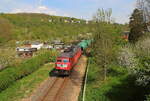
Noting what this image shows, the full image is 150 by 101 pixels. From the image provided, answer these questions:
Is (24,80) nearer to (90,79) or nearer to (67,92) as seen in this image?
(67,92)

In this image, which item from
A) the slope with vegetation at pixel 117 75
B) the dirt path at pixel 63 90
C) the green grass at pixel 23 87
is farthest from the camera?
the green grass at pixel 23 87

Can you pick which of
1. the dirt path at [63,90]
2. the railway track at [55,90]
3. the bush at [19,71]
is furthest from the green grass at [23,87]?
the railway track at [55,90]

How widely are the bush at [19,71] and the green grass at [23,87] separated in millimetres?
589

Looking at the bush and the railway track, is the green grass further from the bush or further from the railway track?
the railway track

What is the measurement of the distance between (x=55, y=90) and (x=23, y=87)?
149 inches

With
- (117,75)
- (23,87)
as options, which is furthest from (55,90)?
(117,75)

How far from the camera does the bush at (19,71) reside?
17670 millimetres

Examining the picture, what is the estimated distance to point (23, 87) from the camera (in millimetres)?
18250

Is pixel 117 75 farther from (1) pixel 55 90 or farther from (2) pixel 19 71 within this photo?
(2) pixel 19 71

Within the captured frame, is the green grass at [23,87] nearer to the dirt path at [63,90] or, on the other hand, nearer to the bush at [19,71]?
the bush at [19,71]

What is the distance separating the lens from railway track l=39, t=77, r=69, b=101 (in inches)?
605

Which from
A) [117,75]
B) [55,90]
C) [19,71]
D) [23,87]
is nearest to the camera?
[55,90]

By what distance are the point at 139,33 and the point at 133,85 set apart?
25539 mm

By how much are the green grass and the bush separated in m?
0.59
